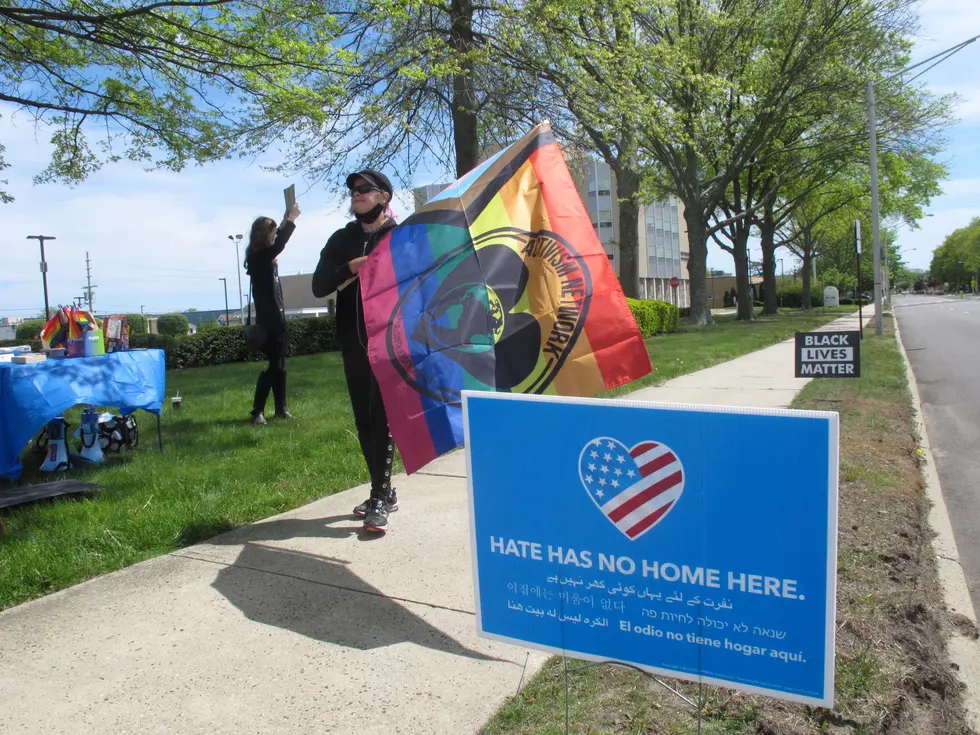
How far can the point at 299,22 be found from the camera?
10.1 meters

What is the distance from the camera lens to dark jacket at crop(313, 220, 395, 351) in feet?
13.3

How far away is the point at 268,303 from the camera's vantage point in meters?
7.05

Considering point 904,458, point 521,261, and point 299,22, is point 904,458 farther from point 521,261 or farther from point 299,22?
point 299,22

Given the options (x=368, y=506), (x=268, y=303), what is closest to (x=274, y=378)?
(x=268, y=303)

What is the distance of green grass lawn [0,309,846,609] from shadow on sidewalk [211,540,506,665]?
68cm

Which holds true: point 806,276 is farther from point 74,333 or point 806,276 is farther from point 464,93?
point 74,333

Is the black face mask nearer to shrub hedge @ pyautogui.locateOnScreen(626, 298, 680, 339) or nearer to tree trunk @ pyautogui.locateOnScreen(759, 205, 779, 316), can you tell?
shrub hedge @ pyautogui.locateOnScreen(626, 298, 680, 339)

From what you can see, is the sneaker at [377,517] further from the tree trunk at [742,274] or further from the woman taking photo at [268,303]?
the tree trunk at [742,274]

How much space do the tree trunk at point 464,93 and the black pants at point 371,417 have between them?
930cm

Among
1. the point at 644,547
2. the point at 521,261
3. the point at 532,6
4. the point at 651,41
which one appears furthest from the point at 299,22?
the point at 651,41

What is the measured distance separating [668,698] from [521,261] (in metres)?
2.00

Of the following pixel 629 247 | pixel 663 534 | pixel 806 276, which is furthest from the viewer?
pixel 806 276

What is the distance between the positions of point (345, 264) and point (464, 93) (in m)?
9.99

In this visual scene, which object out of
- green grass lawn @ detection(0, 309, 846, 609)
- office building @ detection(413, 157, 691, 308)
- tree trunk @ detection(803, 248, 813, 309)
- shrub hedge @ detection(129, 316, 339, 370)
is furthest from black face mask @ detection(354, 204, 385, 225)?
tree trunk @ detection(803, 248, 813, 309)
